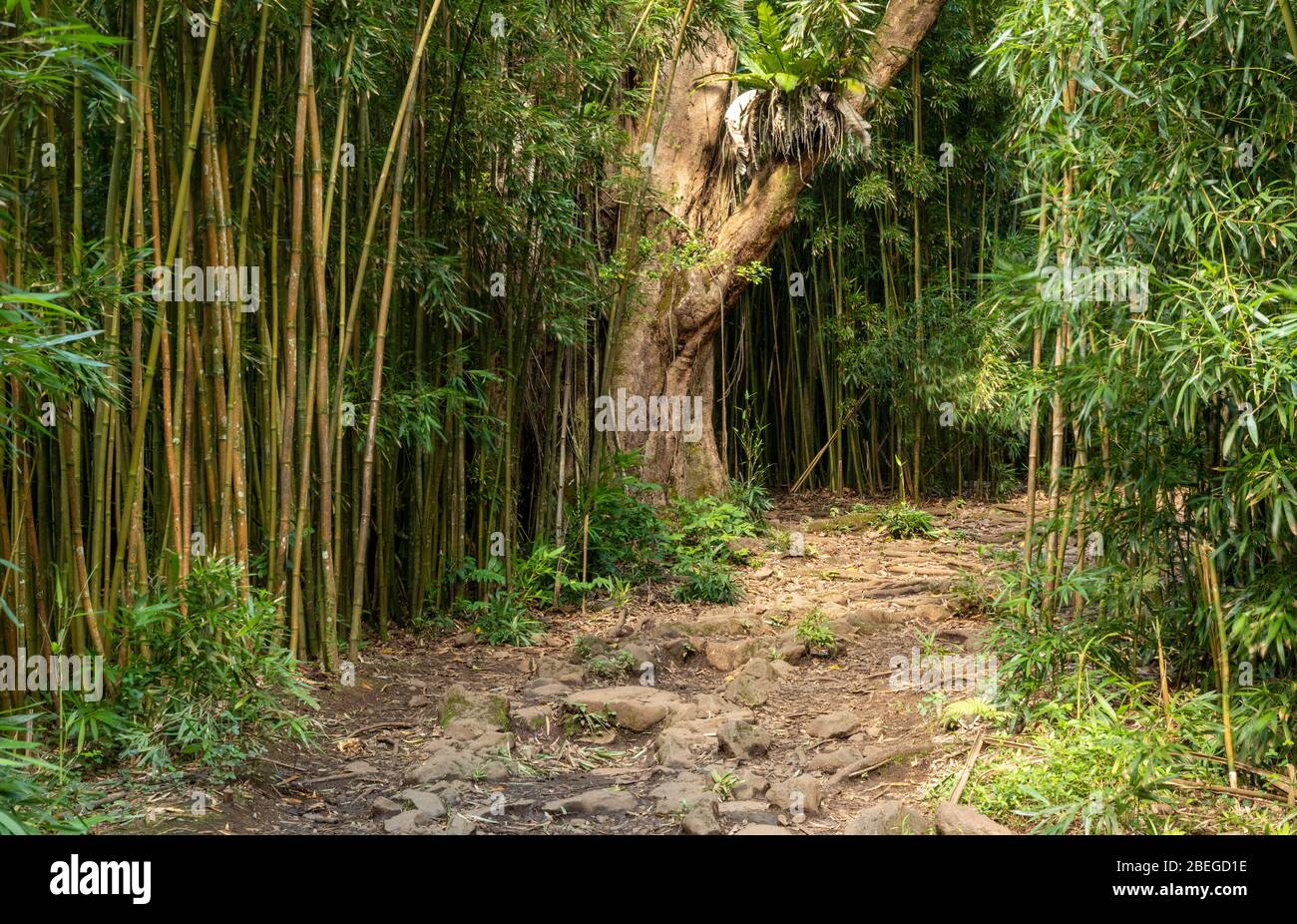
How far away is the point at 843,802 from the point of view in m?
3.07

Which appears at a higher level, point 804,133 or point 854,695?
point 804,133

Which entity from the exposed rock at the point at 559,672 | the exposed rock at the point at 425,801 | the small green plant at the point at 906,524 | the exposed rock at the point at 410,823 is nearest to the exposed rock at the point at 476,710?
the exposed rock at the point at 559,672

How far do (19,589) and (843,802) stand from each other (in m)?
2.35

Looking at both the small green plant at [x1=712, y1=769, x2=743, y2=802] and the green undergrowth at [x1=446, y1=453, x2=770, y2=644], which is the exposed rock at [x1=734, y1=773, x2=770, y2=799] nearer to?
the small green plant at [x1=712, y1=769, x2=743, y2=802]

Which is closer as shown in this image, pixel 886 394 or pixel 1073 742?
pixel 1073 742

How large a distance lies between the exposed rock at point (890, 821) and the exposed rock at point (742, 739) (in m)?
0.68

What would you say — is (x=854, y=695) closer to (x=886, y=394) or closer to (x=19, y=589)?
(x=19, y=589)

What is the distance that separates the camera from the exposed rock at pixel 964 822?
2.59 m

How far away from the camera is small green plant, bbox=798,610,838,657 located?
4570 mm

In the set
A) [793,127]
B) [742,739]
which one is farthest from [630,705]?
[793,127]

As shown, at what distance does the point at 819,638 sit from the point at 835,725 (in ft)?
3.14

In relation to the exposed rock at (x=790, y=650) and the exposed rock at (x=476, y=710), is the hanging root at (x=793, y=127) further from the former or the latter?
the exposed rock at (x=476, y=710)

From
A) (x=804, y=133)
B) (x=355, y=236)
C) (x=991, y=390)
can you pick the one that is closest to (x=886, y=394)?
(x=991, y=390)

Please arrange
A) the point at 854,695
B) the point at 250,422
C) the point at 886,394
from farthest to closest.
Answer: the point at 886,394 < the point at 854,695 < the point at 250,422
